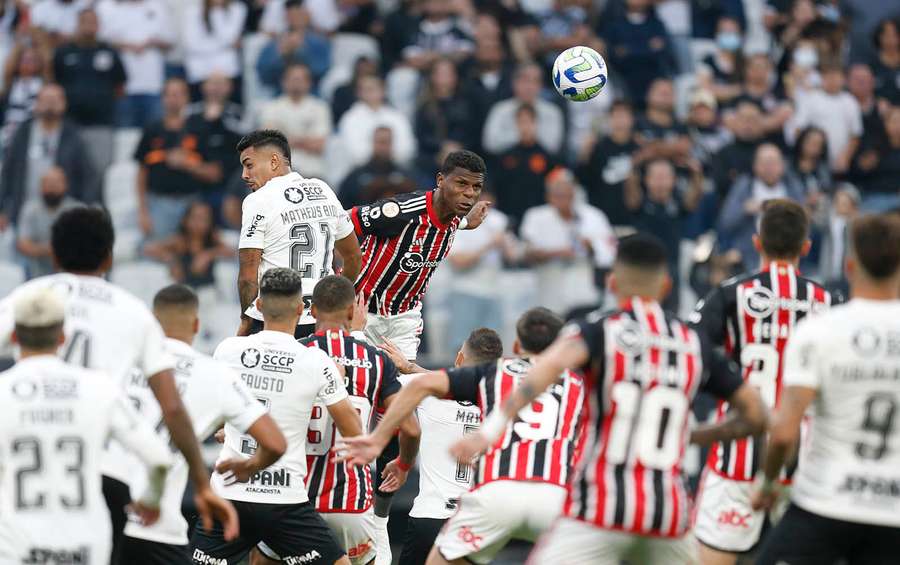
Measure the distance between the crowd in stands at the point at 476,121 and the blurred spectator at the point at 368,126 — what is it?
0.03m

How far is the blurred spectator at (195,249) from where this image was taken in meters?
16.5

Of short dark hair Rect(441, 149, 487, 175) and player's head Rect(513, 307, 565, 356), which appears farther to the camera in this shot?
short dark hair Rect(441, 149, 487, 175)

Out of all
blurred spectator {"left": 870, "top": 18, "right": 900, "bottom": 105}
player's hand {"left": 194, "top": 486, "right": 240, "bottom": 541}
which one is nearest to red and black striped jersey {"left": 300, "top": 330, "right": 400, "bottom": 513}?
player's hand {"left": 194, "top": 486, "right": 240, "bottom": 541}

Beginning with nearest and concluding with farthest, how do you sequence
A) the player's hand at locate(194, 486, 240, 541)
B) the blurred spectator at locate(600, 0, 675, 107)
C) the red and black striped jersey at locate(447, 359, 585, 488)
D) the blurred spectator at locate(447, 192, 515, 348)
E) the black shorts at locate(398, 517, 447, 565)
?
the player's hand at locate(194, 486, 240, 541), the red and black striped jersey at locate(447, 359, 585, 488), the black shorts at locate(398, 517, 447, 565), the blurred spectator at locate(447, 192, 515, 348), the blurred spectator at locate(600, 0, 675, 107)

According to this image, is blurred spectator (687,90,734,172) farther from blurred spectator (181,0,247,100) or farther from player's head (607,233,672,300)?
player's head (607,233,672,300)

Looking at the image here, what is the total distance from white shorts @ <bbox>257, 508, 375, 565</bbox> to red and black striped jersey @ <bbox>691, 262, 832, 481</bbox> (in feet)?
8.80

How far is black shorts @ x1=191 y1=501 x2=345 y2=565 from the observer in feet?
31.2

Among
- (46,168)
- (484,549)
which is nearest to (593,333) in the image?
(484,549)

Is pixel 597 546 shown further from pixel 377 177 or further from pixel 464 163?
pixel 377 177

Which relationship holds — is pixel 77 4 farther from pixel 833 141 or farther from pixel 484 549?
pixel 484 549

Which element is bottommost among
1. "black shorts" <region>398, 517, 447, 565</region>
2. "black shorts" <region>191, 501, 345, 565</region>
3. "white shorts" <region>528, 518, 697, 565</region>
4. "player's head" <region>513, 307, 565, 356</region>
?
"black shorts" <region>398, 517, 447, 565</region>

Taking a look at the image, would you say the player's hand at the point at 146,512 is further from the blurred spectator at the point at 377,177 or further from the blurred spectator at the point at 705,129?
the blurred spectator at the point at 705,129

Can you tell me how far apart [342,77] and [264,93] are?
107cm

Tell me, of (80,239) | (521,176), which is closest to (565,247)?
(521,176)
